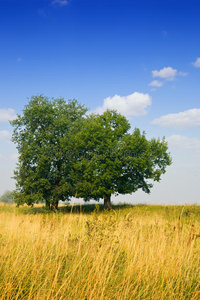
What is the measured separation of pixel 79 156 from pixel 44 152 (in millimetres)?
3969

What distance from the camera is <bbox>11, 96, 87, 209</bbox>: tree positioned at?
29797mm

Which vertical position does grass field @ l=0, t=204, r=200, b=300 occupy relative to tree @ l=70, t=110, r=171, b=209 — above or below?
below

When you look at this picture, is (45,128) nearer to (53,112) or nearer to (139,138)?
(53,112)

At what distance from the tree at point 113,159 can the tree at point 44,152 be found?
1711 millimetres

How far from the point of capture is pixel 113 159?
28.3 m

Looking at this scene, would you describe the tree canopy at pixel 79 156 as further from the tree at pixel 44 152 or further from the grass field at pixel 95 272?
the grass field at pixel 95 272

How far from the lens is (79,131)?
105 feet

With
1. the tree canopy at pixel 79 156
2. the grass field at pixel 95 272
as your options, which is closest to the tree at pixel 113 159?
the tree canopy at pixel 79 156

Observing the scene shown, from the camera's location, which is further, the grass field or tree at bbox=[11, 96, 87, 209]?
tree at bbox=[11, 96, 87, 209]

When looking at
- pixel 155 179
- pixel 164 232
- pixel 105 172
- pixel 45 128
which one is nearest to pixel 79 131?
pixel 45 128

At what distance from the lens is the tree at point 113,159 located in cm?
2750

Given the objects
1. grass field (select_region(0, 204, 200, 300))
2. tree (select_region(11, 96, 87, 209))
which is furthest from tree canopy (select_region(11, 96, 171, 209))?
grass field (select_region(0, 204, 200, 300))

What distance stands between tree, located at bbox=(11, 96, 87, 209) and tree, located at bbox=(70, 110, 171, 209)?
1711 millimetres

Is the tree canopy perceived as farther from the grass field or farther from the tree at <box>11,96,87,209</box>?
the grass field
